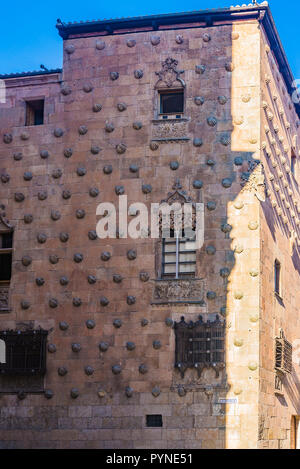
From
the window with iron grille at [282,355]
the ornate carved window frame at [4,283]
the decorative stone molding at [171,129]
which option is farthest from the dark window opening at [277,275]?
the ornate carved window frame at [4,283]

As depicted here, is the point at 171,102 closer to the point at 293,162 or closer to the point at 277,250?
the point at 277,250

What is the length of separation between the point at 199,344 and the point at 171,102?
21.6 feet

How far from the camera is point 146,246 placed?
86.1ft

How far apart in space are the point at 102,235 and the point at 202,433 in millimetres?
5736

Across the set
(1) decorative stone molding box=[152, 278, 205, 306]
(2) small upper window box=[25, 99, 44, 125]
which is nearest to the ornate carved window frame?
(2) small upper window box=[25, 99, 44, 125]

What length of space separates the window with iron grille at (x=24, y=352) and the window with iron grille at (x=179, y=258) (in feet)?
11.9

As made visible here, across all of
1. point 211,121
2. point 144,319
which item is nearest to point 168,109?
point 211,121

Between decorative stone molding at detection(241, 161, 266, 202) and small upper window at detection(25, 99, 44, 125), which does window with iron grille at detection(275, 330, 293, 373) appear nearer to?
decorative stone molding at detection(241, 161, 266, 202)

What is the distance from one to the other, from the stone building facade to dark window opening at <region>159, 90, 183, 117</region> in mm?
56

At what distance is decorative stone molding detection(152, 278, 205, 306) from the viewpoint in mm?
25719

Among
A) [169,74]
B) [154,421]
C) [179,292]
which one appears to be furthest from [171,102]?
[154,421]

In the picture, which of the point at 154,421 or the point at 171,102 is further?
the point at 171,102

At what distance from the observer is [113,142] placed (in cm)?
2714

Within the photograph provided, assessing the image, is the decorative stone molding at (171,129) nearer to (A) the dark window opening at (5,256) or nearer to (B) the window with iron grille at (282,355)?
(A) the dark window opening at (5,256)
